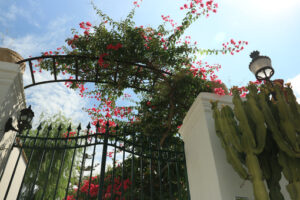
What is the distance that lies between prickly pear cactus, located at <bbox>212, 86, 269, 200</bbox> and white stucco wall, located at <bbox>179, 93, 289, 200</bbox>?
226 millimetres

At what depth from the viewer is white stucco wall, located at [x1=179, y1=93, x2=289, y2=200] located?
2420 millimetres

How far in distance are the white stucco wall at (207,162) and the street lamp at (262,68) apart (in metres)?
1.24

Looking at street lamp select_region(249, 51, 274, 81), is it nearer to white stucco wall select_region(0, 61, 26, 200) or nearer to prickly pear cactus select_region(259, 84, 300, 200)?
prickly pear cactus select_region(259, 84, 300, 200)

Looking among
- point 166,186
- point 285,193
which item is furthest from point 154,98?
point 285,193

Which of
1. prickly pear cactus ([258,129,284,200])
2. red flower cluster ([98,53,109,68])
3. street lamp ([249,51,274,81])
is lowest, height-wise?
prickly pear cactus ([258,129,284,200])

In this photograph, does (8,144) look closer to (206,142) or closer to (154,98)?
(206,142)

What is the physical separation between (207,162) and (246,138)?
0.66 metres

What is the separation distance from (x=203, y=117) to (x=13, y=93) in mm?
3026

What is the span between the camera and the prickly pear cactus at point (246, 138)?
2150 mm

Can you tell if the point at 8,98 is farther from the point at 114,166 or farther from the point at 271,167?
the point at 271,167

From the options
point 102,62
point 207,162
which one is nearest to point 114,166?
point 207,162

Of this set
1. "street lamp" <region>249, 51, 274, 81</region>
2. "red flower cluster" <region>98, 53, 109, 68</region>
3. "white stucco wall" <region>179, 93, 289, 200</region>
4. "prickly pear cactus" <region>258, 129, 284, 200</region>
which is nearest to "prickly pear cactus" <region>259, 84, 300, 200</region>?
"prickly pear cactus" <region>258, 129, 284, 200</region>

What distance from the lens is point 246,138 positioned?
7.55 ft

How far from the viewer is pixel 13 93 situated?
326cm
